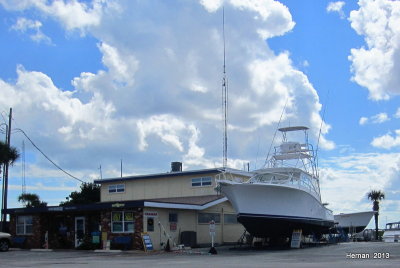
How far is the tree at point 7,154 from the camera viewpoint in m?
36.7

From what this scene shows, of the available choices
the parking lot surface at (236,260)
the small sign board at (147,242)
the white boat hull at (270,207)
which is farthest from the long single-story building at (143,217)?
the white boat hull at (270,207)

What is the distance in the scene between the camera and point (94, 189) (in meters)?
59.5

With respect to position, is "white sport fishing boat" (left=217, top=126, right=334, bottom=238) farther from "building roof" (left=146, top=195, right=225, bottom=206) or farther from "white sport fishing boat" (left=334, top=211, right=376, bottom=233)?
"white sport fishing boat" (left=334, top=211, right=376, bottom=233)

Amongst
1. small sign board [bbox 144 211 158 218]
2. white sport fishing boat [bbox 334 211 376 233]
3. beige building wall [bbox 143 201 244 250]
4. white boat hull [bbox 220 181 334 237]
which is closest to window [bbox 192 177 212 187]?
beige building wall [bbox 143 201 244 250]

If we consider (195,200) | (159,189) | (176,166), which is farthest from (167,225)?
(176,166)

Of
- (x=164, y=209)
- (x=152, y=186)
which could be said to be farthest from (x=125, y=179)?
(x=164, y=209)

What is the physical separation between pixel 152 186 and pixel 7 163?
34.4 feet

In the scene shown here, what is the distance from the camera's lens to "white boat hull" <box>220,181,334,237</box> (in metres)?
27.6

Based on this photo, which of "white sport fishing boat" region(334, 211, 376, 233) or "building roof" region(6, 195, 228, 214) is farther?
"white sport fishing boat" region(334, 211, 376, 233)

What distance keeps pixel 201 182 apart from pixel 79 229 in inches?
357

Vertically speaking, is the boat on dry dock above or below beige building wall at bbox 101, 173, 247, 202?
below

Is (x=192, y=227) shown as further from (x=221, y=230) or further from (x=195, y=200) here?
(x=221, y=230)

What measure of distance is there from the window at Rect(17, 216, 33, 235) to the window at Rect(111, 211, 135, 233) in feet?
24.6

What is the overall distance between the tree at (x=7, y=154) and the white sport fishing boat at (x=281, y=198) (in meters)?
15.9
